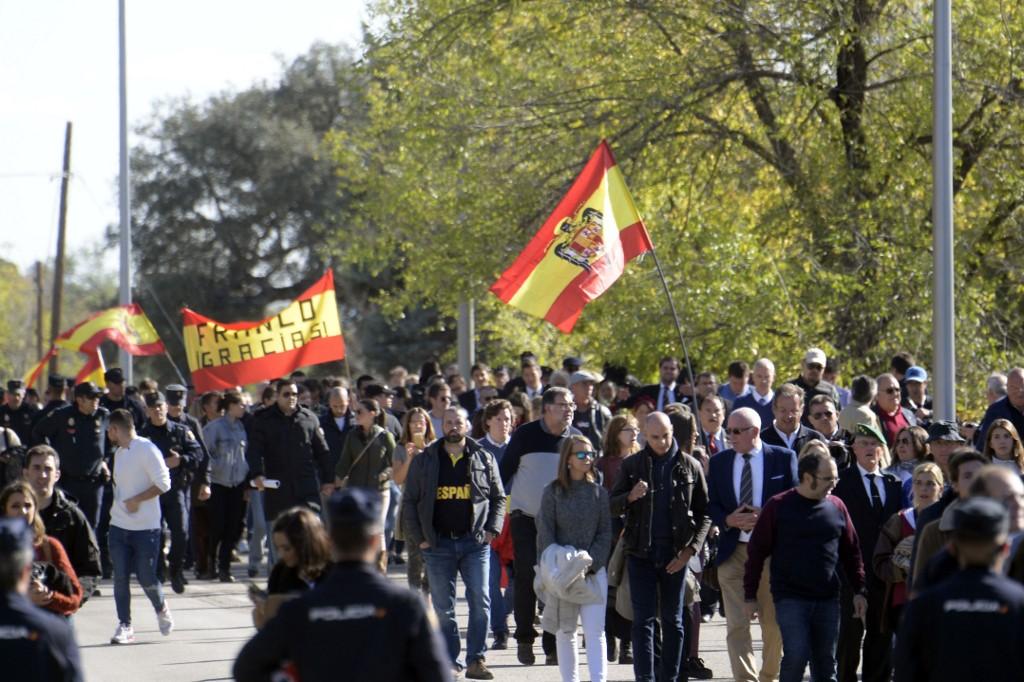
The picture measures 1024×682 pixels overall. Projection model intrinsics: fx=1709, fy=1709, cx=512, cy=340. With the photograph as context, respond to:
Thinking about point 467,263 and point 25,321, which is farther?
point 25,321

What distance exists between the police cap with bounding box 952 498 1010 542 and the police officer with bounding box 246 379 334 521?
1122 cm

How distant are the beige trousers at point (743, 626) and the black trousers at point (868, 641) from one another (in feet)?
1.32

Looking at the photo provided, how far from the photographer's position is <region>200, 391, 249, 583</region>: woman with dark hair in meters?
18.0

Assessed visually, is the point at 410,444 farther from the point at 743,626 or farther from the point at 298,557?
the point at 298,557

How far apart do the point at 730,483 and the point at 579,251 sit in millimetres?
3702

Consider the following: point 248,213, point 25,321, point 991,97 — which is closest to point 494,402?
point 991,97

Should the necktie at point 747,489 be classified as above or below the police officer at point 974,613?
above

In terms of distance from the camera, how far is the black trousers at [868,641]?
33.0 ft

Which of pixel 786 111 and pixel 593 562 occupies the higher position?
pixel 786 111

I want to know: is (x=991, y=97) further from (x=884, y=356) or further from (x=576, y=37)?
(x=576, y=37)

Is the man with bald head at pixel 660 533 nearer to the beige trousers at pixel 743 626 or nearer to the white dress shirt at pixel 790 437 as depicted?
the beige trousers at pixel 743 626

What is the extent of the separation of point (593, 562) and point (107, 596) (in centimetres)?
777

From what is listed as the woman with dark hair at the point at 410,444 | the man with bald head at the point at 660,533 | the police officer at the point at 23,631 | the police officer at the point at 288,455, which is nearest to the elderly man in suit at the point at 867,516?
the man with bald head at the point at 660,533

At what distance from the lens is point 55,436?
1617cm
